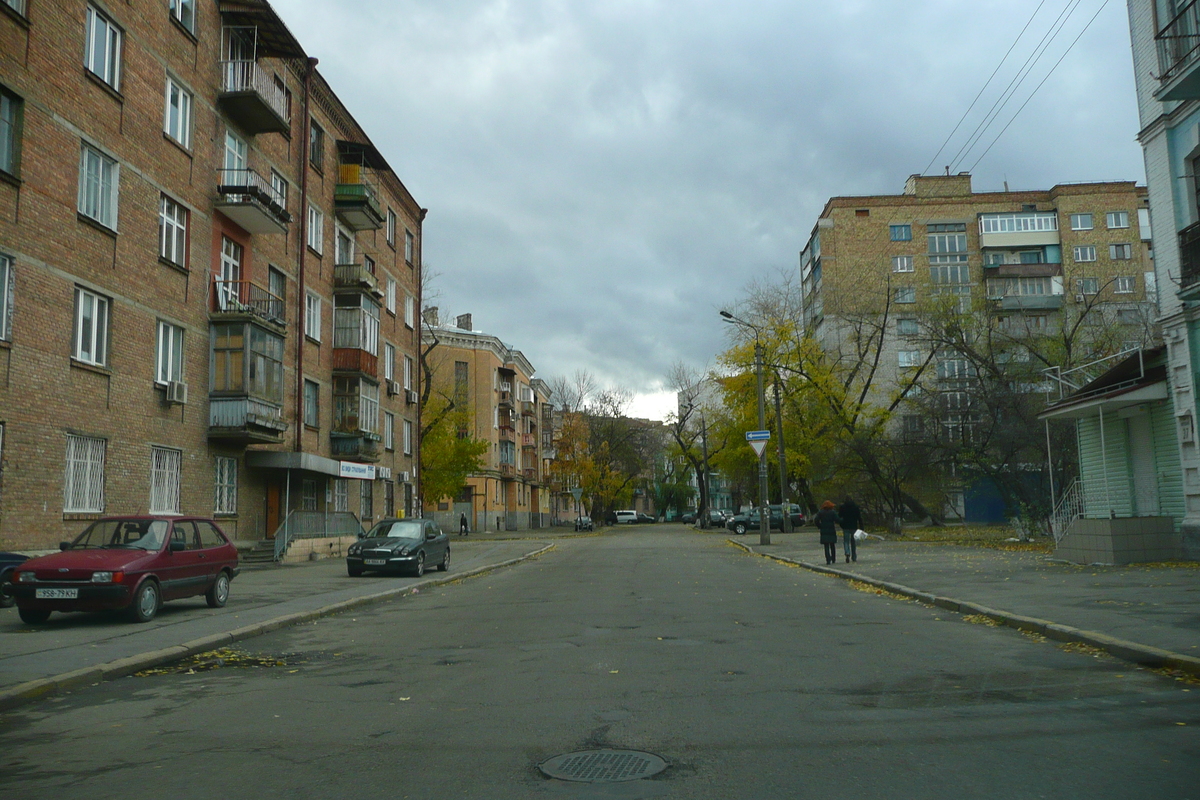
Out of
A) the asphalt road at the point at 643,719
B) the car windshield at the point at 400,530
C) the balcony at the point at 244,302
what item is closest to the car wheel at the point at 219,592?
the asphalt road at the point at 643,719

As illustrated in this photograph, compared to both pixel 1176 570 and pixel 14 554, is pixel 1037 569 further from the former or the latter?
pixel 14 554

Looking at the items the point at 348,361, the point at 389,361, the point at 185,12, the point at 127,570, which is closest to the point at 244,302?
the point at 348,361

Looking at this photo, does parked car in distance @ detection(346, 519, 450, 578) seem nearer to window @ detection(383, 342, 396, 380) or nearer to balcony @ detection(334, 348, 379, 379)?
balcony @ detection(334, 348, 379, 379)

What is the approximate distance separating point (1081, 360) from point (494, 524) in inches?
1854

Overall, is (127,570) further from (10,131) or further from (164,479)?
(164,479)

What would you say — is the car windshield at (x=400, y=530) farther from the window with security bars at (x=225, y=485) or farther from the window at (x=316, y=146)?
the window at (x=316, y=146)

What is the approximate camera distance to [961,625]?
474 inches

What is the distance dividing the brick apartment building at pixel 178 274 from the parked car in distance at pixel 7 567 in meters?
1.77

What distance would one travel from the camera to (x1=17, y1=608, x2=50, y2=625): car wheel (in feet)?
41.4

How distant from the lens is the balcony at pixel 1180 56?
55.0 ft

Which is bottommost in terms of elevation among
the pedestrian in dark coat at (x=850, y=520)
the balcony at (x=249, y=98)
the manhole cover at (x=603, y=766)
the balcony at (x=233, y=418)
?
the manhole cover at (x=603, y=766)

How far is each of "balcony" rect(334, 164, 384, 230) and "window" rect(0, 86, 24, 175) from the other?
17379 millimetres

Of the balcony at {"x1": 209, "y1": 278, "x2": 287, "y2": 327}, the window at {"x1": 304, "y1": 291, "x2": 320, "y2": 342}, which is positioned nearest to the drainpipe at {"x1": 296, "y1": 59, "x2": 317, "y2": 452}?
the window at {"x1": 304, "y1": 291, "x2": 320, "y2": 342}

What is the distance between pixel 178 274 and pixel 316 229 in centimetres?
1034
